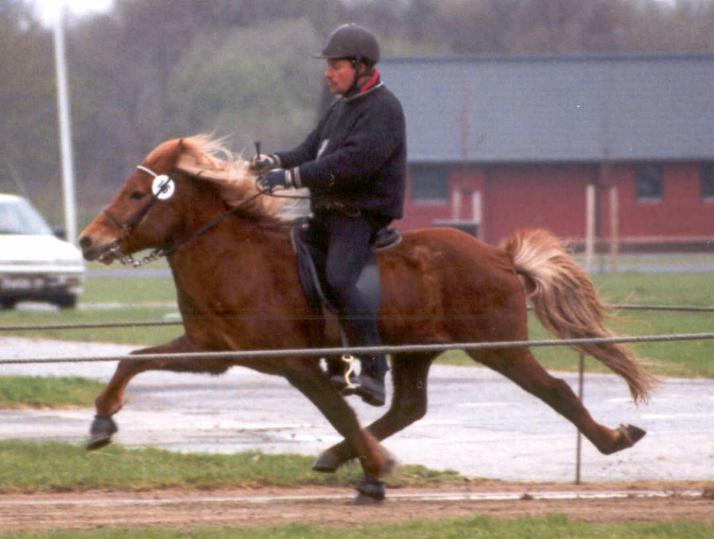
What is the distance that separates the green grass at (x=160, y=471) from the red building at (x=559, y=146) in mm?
8422

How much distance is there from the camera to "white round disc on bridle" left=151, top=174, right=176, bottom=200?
831cm

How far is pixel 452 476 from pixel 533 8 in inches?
710

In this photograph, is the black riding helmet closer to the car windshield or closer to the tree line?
the tree line

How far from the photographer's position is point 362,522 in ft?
23.7

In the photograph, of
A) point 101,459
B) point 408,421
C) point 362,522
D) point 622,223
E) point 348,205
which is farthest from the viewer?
point 622,223

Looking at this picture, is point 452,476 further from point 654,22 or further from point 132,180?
point 654,22

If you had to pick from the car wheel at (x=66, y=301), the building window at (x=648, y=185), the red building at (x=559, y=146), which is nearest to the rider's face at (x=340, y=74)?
the red building at (x=559, y=146)

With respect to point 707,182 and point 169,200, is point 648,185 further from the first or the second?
point 169,200

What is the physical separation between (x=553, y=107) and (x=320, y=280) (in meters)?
22.0

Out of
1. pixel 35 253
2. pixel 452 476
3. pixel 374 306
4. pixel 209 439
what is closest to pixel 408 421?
pixel 452 476

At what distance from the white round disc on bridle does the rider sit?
542mm

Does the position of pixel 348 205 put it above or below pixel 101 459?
above

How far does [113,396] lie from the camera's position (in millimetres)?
8070

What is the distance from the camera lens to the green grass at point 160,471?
8625 mm
